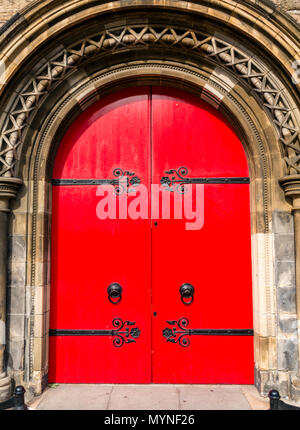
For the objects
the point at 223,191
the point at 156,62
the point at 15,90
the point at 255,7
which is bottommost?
the point at 223,191

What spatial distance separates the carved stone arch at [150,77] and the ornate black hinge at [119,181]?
1.06ft

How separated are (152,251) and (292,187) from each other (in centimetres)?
169

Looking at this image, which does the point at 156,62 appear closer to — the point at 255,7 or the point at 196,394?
the point at 255,7

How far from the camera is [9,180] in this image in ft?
11.6

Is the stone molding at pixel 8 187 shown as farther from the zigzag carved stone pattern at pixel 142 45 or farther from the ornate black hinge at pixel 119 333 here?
the ornate black hinge at pixel 119 333

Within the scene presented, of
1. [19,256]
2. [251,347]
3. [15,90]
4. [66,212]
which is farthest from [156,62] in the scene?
[251,347]

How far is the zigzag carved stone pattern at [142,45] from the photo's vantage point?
358cm

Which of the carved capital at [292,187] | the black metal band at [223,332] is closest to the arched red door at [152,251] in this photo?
the black metal band at [223,332]

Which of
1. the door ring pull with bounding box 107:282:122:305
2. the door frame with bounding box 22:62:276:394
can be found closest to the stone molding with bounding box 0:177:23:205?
the door frame with bounding box 22:62:276:394

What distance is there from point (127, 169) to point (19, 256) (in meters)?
1.58

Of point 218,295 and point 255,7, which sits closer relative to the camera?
point 255,7

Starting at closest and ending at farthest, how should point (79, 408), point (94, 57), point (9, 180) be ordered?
point (79, 408), point (9, 180), point (94, 57)

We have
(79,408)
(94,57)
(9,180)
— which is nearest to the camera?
(79,408)

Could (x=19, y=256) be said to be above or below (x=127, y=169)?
below
